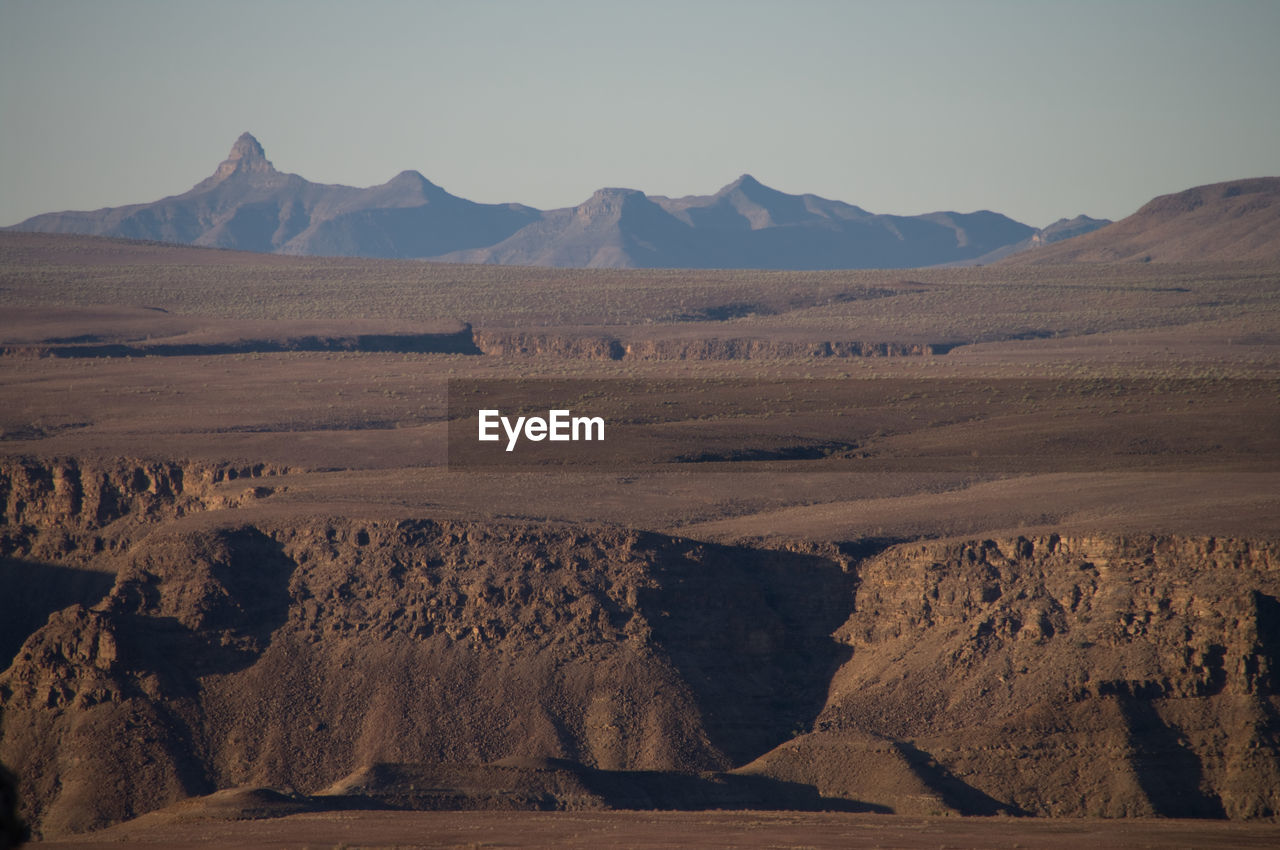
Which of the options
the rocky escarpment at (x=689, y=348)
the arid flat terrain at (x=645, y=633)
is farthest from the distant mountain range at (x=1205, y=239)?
the arid flat terrain at (x=645, y=633)

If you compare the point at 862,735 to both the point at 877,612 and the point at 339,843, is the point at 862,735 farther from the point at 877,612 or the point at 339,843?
the point at 339,843

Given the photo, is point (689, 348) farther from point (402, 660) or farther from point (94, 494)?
point (402, 660)

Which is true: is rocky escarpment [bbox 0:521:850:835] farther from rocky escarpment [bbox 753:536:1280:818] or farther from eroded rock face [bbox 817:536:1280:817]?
rocky escarpment [bbox 753:536:1280:818]

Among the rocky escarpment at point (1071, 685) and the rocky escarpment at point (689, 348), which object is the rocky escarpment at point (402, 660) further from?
the rocky escarpment at point (689, 348)

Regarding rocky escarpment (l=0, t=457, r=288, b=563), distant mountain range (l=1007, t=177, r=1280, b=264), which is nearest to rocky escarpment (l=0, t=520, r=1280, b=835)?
rocky escarpment (l=0, t=457, r=288, b=563)

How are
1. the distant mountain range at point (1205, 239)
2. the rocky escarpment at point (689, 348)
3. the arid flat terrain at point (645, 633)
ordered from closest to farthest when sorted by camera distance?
the arid flat terrain at point (645, 633) → the rocky escarpment at point (689, 348) → the distant mountain range at point (1205, 239)

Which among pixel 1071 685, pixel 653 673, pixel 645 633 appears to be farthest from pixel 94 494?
pixel 1071 685
